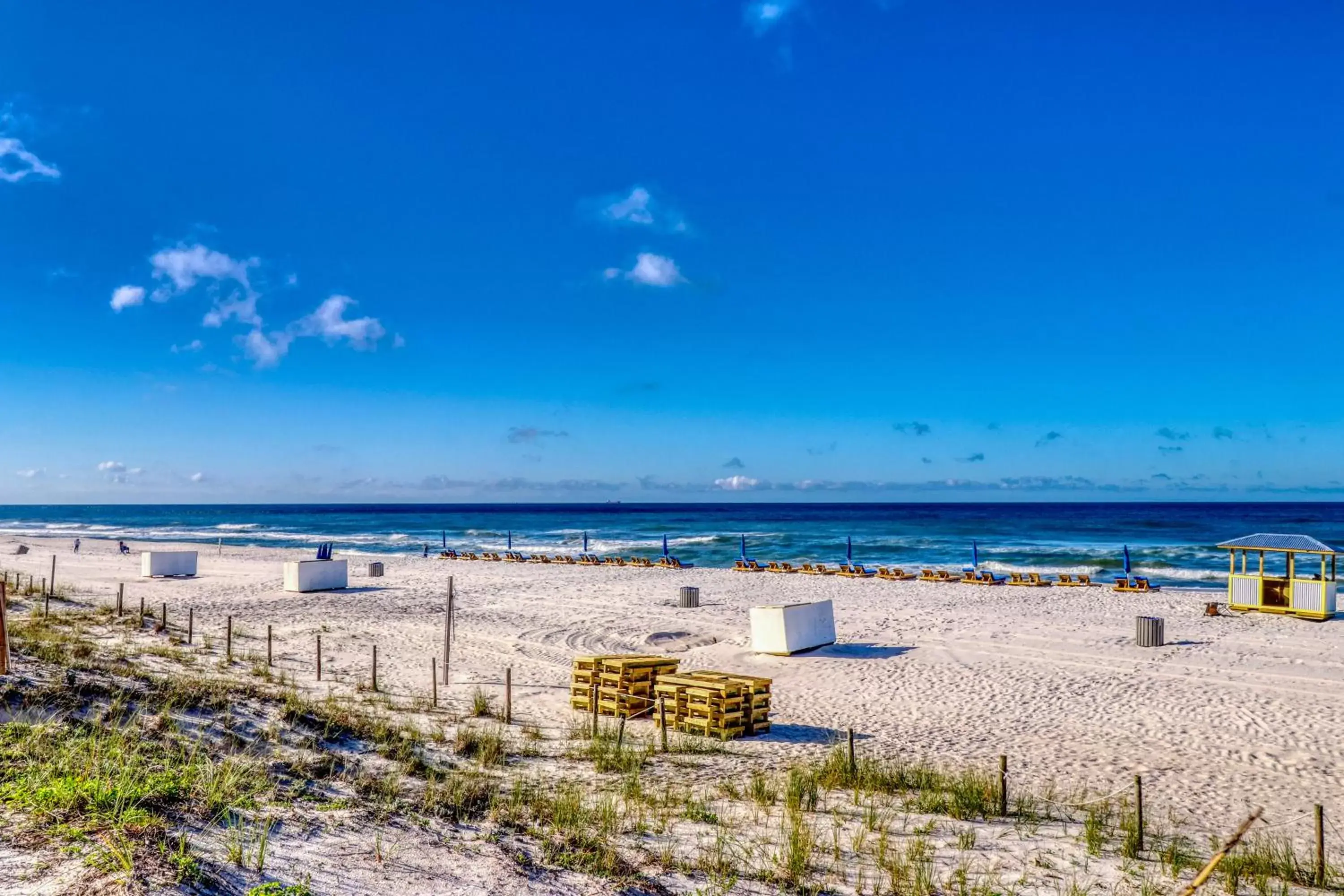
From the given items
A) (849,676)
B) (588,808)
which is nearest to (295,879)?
(588,808)

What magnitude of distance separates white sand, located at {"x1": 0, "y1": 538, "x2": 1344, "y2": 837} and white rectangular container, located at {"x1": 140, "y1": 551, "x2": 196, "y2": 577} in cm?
122

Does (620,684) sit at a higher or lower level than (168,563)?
higher

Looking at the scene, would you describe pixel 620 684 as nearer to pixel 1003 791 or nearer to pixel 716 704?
pixel 716 704

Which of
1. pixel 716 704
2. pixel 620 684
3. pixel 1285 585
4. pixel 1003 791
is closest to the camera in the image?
pixel 1003 791

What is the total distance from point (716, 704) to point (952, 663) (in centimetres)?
763

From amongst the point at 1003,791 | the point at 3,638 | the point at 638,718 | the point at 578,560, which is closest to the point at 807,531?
the point at 578,560

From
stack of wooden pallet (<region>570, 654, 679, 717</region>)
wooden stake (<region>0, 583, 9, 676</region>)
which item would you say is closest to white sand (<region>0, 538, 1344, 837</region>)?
stack of wooden pallet (<region>570, 654, 679, 717</region>)

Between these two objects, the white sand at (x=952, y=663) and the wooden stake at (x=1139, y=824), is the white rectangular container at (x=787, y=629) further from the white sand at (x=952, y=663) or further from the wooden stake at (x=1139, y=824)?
the wooden stake at (x=1139, y=824)

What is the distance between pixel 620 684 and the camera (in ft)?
43.1

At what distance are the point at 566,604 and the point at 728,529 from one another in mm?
58566

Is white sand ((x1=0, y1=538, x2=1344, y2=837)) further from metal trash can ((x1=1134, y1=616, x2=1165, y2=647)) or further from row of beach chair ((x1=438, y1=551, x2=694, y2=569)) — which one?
row of beach chair ((x1=438, y1=551, x2=694, y2=569))

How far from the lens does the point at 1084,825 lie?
27.6 feet

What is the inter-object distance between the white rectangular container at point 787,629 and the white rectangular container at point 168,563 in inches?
1024

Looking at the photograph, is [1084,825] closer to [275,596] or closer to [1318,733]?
[1318,733]
